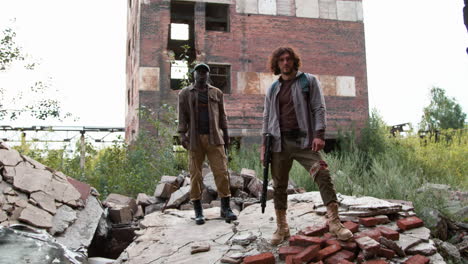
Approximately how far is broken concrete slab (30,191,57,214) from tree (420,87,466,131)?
127 feet

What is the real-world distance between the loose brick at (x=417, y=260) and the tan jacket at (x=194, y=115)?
2.64 metres

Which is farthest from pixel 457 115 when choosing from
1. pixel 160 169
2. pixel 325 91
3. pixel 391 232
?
pixel 391 232

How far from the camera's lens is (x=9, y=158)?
5988 millimetres

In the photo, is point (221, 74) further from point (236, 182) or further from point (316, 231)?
point (316, 231)

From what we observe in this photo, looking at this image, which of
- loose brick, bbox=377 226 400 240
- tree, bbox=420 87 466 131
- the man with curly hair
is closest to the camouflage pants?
the man with curly hair

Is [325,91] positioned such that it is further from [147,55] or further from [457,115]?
[457,115]

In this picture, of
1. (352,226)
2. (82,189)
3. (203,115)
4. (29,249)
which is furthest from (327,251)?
(82,189)

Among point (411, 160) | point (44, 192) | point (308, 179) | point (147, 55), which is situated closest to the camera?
point (44, 192)

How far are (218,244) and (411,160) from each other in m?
9.09

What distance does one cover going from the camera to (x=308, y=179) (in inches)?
316

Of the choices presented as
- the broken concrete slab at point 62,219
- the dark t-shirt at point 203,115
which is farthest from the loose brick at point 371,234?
the broken concrete slab at point 62,219

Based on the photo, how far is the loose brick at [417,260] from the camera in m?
3.31

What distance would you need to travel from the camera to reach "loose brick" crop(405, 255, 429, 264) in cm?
331

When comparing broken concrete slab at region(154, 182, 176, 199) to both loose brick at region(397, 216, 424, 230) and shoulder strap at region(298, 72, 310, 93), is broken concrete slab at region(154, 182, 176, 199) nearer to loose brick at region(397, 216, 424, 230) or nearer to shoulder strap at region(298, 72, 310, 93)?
shoulder strap at region(298, 72, 310, 93)
